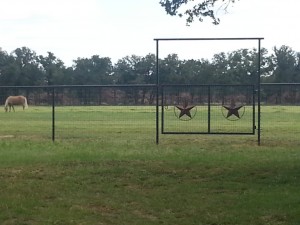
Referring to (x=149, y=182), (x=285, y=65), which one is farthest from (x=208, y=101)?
(x=285, y=65)

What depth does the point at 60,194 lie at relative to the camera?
29.9 ft

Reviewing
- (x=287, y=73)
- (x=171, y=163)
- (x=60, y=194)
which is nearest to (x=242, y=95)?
(x=171, y=163)

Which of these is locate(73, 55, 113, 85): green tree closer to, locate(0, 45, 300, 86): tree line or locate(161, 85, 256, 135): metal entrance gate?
locate(0, 45, 300, 86): tree line

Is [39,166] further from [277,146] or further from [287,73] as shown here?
[287,73]

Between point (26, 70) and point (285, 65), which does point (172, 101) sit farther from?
point (26, 70)

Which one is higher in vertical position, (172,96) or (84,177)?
(172,96)

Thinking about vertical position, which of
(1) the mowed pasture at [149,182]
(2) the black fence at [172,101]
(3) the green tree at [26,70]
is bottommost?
(1) the mowed pasture at [149,182]

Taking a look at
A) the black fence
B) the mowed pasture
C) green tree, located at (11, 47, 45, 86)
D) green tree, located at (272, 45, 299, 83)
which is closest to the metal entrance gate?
the black fence

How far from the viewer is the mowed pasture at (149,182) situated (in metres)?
7.67

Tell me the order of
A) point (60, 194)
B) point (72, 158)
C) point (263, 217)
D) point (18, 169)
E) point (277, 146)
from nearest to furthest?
1. point (263, 217)
2. point (60, 194)
3. point (18, 169)
4. point (72, 158)
5. point (277, 146)

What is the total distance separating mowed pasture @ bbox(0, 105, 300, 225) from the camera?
7672 millimetres

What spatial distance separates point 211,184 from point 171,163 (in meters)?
2.79

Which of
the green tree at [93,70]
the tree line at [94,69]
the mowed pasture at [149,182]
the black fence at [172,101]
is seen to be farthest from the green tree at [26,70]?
the mowed pasture at [149,182]

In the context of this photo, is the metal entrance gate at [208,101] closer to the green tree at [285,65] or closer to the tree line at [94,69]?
the tree line at [94,69]
